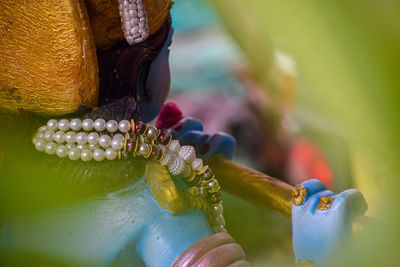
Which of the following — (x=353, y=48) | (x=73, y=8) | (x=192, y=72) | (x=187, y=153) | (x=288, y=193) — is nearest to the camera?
(x=353, y=48)

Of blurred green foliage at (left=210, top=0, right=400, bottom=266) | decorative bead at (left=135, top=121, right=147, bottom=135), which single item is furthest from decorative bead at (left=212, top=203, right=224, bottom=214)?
blurred green foliage at (left=210, top=0, right=400, bottom=266)

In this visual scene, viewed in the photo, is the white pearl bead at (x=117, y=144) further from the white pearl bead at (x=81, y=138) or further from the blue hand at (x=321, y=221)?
the blue hand at (x=321, y=221)

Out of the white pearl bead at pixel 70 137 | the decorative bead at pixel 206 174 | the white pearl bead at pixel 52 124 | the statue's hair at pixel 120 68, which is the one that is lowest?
the decorative bead at pixel 206 174

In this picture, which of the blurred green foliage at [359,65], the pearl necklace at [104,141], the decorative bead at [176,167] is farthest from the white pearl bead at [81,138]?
the blurred green foliage at [359,65]

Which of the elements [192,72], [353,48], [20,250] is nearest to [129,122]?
[20,250]

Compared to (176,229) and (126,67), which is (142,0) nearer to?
(126,67)

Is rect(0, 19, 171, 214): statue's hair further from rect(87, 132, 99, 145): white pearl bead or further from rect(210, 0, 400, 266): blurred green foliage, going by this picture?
rect(210, 0, 400, 266): blurred green foliage
